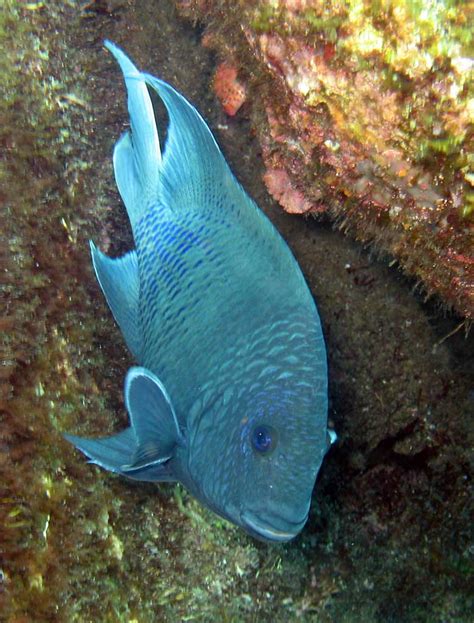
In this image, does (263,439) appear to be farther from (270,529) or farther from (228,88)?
(228,88)

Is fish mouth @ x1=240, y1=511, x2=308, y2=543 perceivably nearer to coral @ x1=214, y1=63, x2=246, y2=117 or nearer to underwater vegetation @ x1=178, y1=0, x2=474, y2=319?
underwater vegetation @ x1=178, y1=0, x2=474, y2=319

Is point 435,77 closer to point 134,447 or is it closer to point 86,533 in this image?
point 134,447

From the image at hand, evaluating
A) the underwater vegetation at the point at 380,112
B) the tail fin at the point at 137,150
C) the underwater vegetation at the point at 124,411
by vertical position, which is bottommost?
the underwater vegetation at the point at 124,411

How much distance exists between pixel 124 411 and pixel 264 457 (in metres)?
1.20

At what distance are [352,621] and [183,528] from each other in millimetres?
1496

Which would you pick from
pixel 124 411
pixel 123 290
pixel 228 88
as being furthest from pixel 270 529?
pixel 228 88

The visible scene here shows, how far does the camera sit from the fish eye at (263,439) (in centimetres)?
201

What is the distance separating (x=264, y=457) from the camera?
6.62ft

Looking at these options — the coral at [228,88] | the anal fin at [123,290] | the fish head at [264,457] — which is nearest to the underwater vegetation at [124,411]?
the coral at [228,88]

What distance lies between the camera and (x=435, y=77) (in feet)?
6.01

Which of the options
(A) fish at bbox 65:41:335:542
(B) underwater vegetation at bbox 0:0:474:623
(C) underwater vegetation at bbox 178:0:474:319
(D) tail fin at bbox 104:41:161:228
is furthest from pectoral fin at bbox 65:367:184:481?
(C) underwater vegetation at bbox 178:0:474:319

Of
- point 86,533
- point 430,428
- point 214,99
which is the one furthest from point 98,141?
point 430,428

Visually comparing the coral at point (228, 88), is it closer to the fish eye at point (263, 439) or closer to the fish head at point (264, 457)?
the fish head at point (264, 457)

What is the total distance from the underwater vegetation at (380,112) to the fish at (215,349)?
0.54 metres
